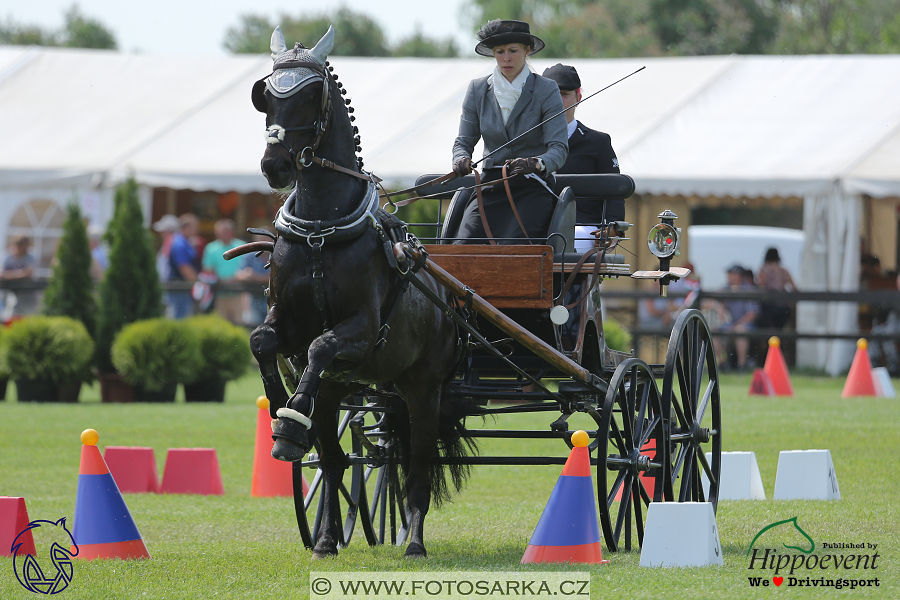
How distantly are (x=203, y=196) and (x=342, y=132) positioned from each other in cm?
2231

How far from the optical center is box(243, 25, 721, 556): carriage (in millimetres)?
5668

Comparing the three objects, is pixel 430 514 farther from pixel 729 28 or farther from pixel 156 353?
pixel 729 28

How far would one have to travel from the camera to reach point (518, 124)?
710cm

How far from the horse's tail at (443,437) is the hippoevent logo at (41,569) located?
66.1 inches

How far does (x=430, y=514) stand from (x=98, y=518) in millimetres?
2764

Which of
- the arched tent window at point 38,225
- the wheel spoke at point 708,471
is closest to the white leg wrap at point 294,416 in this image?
the wheel spoke at point 708,471

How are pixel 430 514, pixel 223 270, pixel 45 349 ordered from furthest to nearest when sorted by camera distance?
pixel 223 270 → pixel 45 349 → pixel 430 514

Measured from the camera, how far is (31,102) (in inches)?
903

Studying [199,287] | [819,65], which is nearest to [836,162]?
[819,65]

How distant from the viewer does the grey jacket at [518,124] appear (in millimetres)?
6980

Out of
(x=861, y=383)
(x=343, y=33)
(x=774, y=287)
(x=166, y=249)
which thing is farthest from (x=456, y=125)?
(x=343, y=33)

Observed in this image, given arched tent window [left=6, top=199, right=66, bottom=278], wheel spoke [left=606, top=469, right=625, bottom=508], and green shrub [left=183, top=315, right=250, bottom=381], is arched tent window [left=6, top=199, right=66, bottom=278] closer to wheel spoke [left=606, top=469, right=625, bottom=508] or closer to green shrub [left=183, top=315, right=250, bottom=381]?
green shrub [left=183, top=315, right=250, bottom=381]

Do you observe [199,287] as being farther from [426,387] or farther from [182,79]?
[426,387]

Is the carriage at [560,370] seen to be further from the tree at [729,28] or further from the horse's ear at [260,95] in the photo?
the tree at [729,28]
